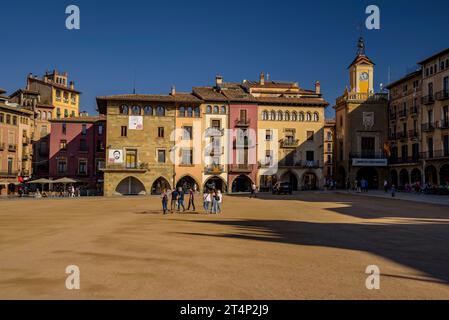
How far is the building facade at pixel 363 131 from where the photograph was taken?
194ft

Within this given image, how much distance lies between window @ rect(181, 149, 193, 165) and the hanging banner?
21.6 ft

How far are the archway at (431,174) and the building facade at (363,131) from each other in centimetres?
751

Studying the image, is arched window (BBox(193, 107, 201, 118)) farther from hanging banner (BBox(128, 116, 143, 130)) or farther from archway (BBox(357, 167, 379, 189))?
archway (BBox(357, 167, 379, 189))

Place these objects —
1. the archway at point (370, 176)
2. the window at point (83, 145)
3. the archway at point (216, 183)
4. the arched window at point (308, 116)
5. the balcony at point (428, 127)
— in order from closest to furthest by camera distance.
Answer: the balcony at point (428, 127)
the archway at point (216, 183)
the arched window at point (308, 116)
the archway at point (370, 176)
the window at point (83, 145)

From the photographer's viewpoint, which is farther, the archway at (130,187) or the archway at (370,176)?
the archway at (370,176)

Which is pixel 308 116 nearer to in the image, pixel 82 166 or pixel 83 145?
pixel 83 145

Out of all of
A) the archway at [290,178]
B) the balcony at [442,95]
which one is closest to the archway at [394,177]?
the balcony at [442,95]

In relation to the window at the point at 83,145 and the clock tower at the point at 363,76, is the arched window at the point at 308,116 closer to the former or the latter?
the clock tower at the point at 363,76

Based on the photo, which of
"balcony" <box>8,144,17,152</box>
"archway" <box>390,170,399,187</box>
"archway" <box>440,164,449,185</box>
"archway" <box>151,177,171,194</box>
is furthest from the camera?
"archway" <box>390,170,399,187</box>

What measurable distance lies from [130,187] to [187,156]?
8.59 metres

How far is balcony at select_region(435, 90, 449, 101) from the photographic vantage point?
4753cm

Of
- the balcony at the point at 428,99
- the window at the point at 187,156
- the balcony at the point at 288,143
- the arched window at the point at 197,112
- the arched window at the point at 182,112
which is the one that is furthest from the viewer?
the balcony at the point at 288,143

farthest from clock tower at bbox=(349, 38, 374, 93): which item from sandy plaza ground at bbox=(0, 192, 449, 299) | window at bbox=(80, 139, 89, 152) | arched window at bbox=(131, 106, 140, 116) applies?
sandy plaza ground at bbox=(0, 192, 449, 299)
